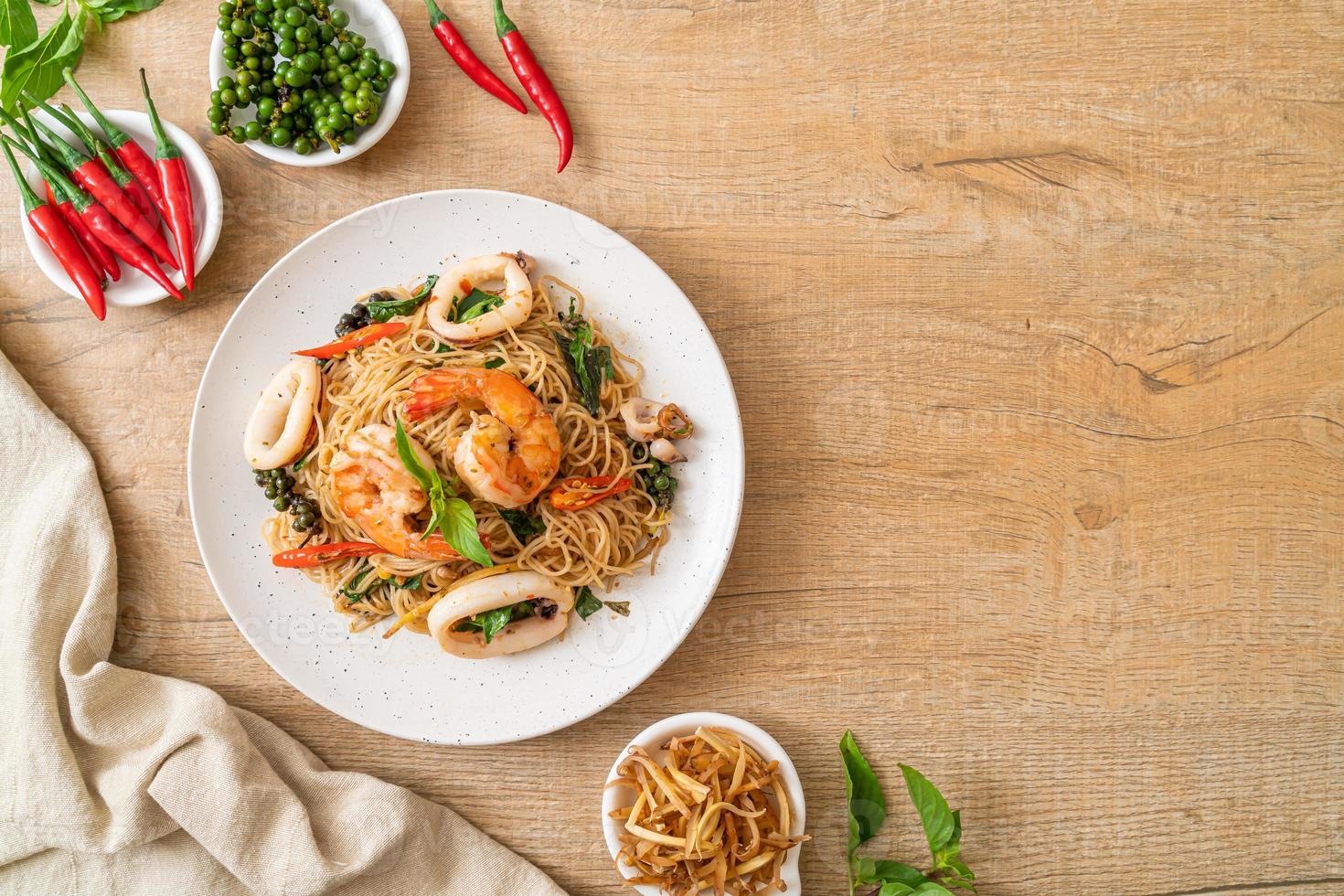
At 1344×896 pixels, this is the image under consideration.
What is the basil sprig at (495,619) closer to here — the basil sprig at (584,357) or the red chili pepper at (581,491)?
the red chili pepper at (581,491)

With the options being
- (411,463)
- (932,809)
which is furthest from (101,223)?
(932,809)

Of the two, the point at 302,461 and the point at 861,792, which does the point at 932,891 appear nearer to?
the point at 861,792

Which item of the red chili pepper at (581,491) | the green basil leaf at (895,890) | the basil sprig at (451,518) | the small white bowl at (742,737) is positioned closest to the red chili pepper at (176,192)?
the basil sprig at (451,518)

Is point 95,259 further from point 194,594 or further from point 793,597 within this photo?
point 793,597

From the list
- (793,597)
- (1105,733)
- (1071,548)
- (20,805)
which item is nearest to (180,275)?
(20,805)

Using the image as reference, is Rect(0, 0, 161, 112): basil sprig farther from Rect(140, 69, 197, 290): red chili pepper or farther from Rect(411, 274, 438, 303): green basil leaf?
Rect(411, 274, 438, 303): green basil leaf

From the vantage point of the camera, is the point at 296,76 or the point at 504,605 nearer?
the point at 504,605
